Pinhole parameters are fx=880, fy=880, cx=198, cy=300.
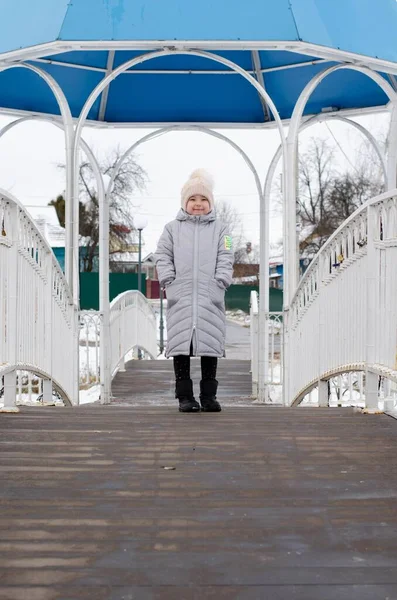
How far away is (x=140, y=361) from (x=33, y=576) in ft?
43.7

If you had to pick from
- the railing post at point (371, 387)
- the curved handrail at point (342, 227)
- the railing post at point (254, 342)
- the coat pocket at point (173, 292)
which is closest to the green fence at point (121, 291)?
the railing post at point (254, 342)

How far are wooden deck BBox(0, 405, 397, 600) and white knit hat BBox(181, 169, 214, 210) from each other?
1864mm

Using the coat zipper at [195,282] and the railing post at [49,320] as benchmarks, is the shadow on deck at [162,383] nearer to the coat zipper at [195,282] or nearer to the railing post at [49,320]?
the railing post at [49,320]

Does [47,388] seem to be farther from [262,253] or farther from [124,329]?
[124,329]

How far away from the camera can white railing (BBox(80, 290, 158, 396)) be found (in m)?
11.5

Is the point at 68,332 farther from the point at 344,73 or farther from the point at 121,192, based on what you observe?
the point at 121,192

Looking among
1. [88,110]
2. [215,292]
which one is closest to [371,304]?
[215,292]

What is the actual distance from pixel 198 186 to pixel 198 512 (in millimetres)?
3381

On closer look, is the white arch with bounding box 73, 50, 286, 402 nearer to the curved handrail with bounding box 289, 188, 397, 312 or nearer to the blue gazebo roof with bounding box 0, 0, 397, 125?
the blue gazebo roof with bounding box 0, 0, 397, 125

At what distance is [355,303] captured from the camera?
6.08m

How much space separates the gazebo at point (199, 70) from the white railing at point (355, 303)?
1.29 m

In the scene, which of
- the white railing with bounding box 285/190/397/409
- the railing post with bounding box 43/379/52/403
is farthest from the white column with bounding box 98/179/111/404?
the white railing with bounding box 285/190/397/409

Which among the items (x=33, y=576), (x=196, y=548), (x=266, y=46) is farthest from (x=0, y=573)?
(x=266, y=46)

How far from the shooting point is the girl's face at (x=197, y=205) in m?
6.13
